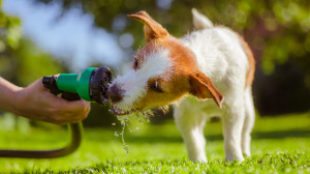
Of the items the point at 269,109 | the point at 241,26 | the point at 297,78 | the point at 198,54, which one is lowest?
the point at 269,109

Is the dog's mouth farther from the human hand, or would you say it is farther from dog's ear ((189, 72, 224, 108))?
dog's ear ((189, 72, 224, 108))

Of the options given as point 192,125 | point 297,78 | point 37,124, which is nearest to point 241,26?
point 192,125

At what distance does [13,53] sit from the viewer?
21047 millimetres

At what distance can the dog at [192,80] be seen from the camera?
9.39 ft

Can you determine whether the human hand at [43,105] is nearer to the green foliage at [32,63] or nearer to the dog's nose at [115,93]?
the dog's nose at [115,93]

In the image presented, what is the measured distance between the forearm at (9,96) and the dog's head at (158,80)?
721 mm

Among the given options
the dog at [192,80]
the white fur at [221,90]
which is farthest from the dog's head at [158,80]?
the white fur at [221,90]

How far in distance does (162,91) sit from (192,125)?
3.13ft

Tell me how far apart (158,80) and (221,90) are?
2.78 feet

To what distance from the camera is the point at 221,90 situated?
3461 mm

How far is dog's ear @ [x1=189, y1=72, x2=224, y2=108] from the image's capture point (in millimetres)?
2738

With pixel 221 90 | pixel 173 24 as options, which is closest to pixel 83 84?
pixel 221 90

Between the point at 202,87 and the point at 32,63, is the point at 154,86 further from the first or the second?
the point at 32,63

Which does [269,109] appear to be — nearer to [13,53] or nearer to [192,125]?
[13,53]
